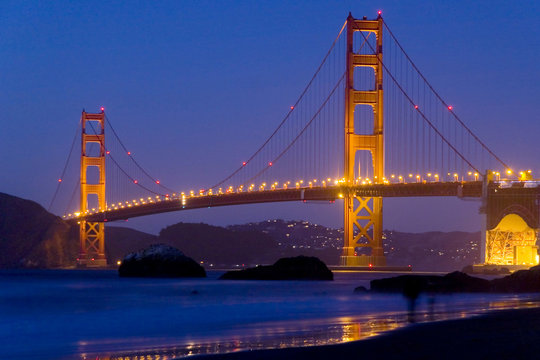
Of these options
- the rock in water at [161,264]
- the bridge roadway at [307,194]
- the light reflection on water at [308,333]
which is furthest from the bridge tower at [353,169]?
the light reflection on water at [308,333]

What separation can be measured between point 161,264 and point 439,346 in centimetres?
2895

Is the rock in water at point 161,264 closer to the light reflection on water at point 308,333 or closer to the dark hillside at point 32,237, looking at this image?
the light reflection on water at point 308,333

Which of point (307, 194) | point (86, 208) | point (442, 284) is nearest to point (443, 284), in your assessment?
point (442, 284)

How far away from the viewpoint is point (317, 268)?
35.8 metres

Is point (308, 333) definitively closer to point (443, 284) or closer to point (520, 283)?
point (443, 284)

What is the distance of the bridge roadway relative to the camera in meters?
53.2

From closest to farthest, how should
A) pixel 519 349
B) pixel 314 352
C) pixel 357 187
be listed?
pixel 519 349 < pixel 314 352 < pixel 357 187

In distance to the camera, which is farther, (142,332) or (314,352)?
(142,332)

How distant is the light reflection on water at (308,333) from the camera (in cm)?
1148

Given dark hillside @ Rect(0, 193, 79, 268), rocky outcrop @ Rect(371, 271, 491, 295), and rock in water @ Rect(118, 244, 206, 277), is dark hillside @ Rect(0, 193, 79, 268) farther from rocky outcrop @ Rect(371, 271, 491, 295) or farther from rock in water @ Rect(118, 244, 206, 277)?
rocky outcrop @ Rect(371, 271, 491, 295)

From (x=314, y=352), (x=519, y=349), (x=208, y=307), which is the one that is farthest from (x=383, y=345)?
(x=208, y=307)

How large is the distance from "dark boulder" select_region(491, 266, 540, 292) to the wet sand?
12515mm

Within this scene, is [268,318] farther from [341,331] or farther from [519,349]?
[519,349]

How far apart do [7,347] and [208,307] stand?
936cm
